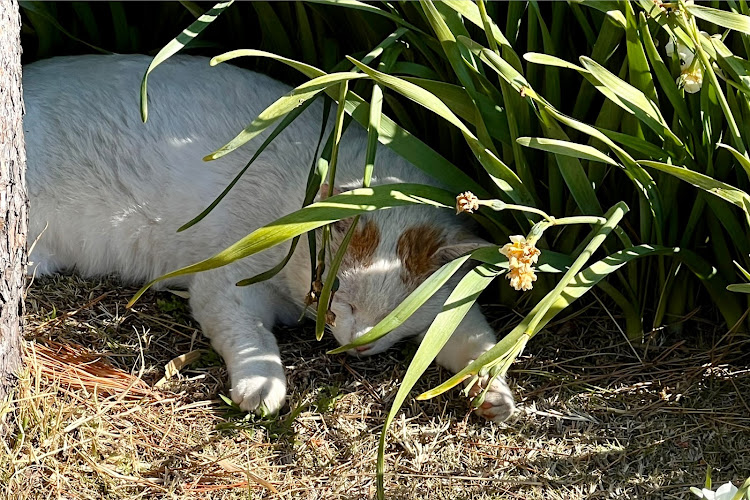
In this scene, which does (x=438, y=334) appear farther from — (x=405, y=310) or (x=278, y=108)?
(x=278, y=108)

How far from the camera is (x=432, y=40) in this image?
2.46 meters

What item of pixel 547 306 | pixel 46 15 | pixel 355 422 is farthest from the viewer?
pixel 46 15

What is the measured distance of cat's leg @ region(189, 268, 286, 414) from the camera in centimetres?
232

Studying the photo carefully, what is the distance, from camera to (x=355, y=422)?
7.62ft

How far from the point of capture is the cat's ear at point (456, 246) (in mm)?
2375

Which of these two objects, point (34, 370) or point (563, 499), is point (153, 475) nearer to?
point (34, 370)

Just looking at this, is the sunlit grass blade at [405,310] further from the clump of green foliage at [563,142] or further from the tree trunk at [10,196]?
the tree trunk at [10,196]

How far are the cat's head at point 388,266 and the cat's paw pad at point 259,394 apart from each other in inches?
8.7

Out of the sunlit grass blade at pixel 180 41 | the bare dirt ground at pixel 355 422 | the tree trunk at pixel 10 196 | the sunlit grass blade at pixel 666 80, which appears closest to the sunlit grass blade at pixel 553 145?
the sunlit grass blade at pixel 666 80

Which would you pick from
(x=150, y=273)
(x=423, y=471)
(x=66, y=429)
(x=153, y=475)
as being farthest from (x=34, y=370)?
(x=423, y=471)

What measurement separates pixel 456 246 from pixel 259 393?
651 mm

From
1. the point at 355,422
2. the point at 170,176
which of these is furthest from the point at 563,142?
the point at 170,176

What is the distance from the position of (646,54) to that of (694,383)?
0.88 meters

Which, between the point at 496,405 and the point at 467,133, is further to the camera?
the point at 496,405
